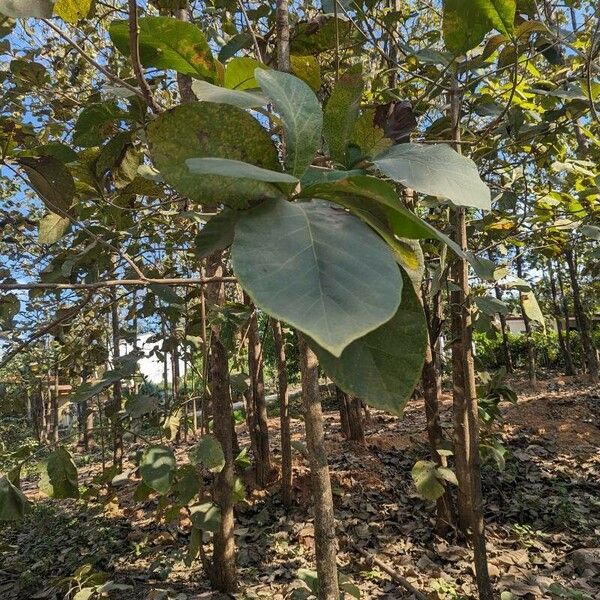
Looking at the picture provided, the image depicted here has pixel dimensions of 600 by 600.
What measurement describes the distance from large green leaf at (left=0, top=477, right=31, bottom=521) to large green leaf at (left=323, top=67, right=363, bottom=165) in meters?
1.04

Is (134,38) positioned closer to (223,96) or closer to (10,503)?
(223,96)

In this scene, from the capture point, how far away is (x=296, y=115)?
0.44 metres

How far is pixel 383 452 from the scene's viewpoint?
445 cm

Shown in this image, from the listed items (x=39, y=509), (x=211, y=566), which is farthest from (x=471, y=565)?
(x=39, y=509)

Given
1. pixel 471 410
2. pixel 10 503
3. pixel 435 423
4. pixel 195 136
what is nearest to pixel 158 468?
pixel 10 503

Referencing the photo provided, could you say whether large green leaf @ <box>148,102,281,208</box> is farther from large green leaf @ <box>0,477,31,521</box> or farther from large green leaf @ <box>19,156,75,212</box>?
large green leaf @ <box>0,477,31,521</box>

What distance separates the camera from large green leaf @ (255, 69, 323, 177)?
42cm

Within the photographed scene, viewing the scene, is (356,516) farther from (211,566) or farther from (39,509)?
(39,509)

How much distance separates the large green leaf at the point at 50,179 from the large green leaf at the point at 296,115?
19.3 inches

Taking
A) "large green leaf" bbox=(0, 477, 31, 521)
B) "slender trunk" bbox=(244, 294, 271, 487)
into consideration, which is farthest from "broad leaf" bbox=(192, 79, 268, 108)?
"slender trunk" bbox=(244, 294, 271, 487)

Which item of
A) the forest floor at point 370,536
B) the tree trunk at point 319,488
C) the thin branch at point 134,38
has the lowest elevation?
the forest floor at point 370,536

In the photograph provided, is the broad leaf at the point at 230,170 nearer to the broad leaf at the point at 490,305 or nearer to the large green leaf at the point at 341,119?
the large green leaf at the point at 341,119

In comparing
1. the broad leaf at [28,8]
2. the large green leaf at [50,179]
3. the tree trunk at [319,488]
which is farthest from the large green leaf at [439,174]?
the large green leaf at [50,179]

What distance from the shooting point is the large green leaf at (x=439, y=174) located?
40cm
